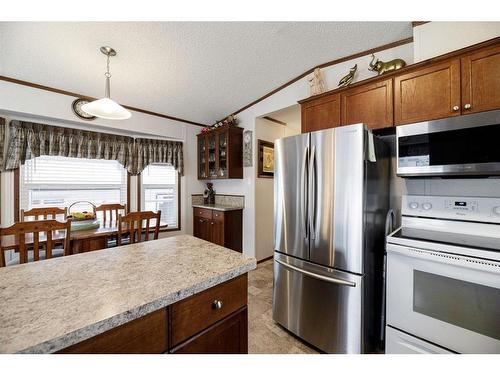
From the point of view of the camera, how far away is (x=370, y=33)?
183 cm

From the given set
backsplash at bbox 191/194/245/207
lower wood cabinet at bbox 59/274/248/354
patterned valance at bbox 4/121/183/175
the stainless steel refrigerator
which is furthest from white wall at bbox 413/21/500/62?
patterned valance at bbox 4/121/183/175

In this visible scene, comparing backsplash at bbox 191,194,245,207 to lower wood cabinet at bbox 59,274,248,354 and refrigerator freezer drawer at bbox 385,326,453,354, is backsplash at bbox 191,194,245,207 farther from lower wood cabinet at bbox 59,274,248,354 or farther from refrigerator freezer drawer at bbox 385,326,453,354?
Answer: lower wood cabinet at bbox 59,274,248,354

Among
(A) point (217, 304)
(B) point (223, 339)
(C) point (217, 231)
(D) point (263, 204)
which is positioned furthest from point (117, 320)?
(D) point (263, 204)

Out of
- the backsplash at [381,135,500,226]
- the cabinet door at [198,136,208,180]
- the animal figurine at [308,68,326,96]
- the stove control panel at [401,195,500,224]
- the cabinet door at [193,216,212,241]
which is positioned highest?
the animal figurine at [308,68,326,96]

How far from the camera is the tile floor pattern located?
1648mm

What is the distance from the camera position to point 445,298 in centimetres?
119

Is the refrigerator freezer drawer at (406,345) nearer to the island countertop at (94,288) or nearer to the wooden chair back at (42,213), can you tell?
the island countertop at (94,288)

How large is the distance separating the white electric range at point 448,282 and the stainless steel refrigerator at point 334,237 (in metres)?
0.17

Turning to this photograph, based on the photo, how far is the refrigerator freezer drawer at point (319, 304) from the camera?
4.68 ft

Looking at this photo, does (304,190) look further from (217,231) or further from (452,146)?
(217,231)

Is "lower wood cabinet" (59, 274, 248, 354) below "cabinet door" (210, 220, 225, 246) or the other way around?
the other way around

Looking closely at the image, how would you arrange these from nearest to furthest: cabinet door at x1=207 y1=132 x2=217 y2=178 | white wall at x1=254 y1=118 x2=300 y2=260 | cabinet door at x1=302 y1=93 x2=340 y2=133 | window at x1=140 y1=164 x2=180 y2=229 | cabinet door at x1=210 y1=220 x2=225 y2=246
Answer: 1. cabinet door at x1=302 y1=93 x2=340 y2=133
2. cabinet door at x1=210 y1=220 x2=225 y2=246
3. white wall at x1=254 y1=118 x2=300 y2=260
4. window at x1=140 y1=164 x2=180 y2=229
5. cabinet door at x1=207 y1=132 x2=217 y2=178

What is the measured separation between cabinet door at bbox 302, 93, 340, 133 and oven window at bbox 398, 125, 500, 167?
60cm

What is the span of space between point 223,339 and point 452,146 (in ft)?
5.55
